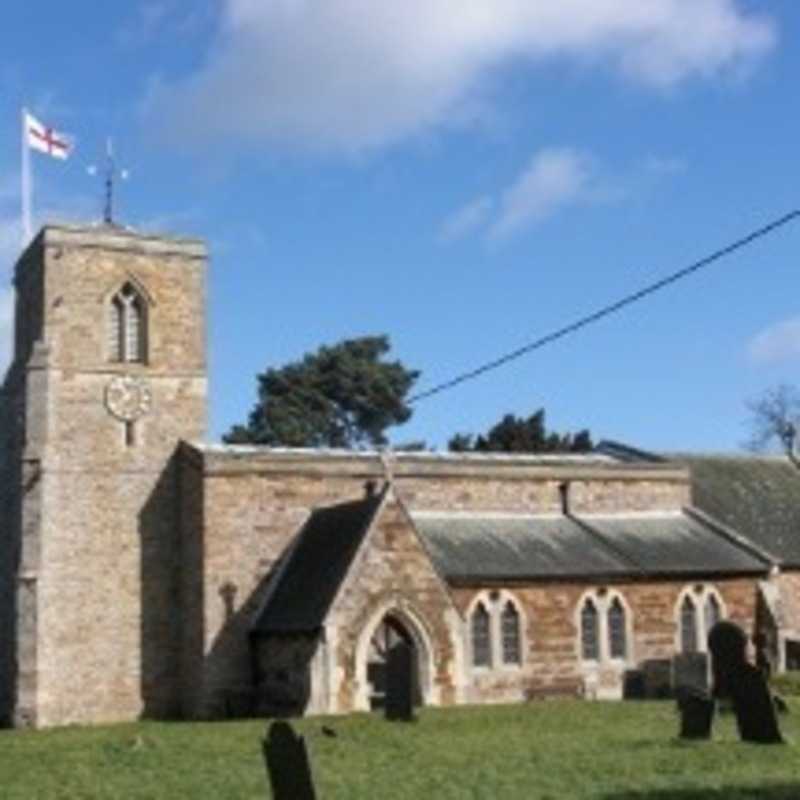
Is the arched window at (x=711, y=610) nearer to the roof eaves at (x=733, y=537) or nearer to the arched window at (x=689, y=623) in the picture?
the arched window at (x=689, y=623)

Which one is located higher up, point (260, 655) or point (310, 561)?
point (310, 561)

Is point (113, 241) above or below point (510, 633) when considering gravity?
above

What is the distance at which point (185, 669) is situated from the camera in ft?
122

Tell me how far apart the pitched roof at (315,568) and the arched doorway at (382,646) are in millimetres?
1479

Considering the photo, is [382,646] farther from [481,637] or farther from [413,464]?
[413,464]

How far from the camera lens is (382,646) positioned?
33.7 meters

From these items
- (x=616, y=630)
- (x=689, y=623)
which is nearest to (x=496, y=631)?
(x=616, y=630)

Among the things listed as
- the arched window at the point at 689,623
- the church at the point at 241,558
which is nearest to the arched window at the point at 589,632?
the church at the point at 241,558

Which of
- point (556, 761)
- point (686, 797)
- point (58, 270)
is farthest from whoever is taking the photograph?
point (58, 270)

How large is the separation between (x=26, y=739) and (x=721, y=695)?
46.3ft

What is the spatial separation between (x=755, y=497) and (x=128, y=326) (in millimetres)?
20550

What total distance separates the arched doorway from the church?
0.06m

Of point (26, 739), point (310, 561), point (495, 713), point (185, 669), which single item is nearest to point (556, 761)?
point (495, 713)

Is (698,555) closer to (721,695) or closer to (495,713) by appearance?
(495,713)
